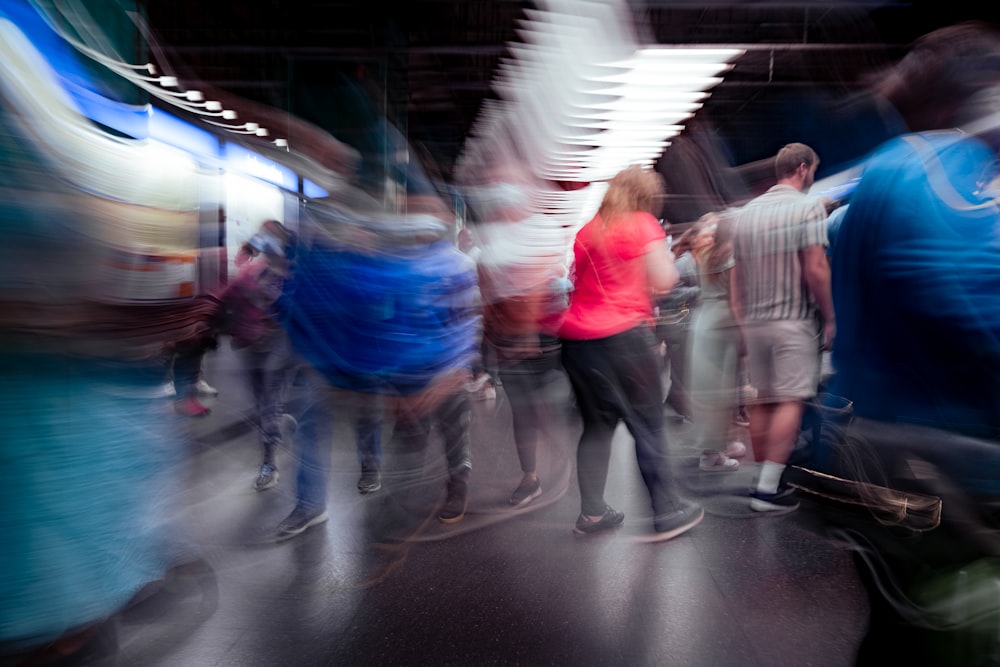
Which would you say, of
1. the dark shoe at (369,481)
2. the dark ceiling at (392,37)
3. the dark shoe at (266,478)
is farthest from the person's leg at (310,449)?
the dark ceiling at (392,37)

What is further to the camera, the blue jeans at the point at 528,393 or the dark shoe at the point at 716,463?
the dark shoe at the point at 716,463

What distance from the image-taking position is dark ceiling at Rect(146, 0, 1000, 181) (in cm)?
939

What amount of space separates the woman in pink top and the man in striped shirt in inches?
27.9

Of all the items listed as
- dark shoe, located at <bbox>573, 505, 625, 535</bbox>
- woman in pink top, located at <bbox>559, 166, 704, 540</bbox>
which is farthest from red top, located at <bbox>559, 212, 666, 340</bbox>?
dark shoe, located at <bbox>573, 505, 625, 535</bbox>

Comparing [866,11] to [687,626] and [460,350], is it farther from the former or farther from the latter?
[687,626]

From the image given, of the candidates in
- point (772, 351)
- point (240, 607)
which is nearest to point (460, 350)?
point (240, 607)

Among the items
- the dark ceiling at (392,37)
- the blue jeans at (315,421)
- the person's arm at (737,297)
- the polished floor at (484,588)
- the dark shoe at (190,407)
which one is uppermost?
the dark ceiling at (392,37)

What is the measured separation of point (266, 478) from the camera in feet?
13.4

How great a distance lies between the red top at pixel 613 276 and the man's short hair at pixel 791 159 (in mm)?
839

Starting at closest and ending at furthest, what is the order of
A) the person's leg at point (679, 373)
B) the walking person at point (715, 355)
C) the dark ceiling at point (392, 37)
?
the walking person at point (715, 355), the person's leg at point (679, 373), the dark ceiling at point (392, 37)

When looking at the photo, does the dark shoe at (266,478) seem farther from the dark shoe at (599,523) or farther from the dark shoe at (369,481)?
the dark shoe at (599,523)

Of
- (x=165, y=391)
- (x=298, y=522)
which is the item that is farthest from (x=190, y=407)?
(x=298, y=522)

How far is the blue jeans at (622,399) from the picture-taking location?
130 inches

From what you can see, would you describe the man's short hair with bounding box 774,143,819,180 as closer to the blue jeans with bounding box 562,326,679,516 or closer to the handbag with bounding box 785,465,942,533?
the blue jeans with bounding box 562,326,679,516
